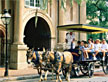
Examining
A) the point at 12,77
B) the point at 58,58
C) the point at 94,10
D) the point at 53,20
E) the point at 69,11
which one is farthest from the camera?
the point at 94,10

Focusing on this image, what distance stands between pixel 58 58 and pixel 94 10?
2111 centimetres

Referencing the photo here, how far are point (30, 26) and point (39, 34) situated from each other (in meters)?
1.76

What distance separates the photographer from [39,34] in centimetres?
2514

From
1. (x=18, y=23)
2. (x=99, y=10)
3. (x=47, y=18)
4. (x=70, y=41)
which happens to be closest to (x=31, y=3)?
(x=47, y=18)

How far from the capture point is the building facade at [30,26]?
20562mm

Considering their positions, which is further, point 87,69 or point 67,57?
point 87,69

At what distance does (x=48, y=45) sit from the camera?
24188 mm

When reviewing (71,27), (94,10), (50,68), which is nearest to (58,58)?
(50,68)

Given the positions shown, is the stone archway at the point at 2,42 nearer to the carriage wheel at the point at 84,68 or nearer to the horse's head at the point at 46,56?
the carriage wheel at the point at 84,68

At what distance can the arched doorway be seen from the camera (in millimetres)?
23984

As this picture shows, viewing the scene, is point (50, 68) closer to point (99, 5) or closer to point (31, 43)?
point (31, 43)

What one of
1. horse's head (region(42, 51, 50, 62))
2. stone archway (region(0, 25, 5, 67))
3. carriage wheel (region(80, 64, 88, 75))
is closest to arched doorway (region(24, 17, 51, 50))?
stone archway (region(0, 25, 5, 67))

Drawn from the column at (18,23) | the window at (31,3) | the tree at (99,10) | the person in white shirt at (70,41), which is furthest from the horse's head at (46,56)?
the tree at (99,10)

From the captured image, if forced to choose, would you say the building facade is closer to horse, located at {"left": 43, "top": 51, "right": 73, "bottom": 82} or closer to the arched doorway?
the arched doorway
